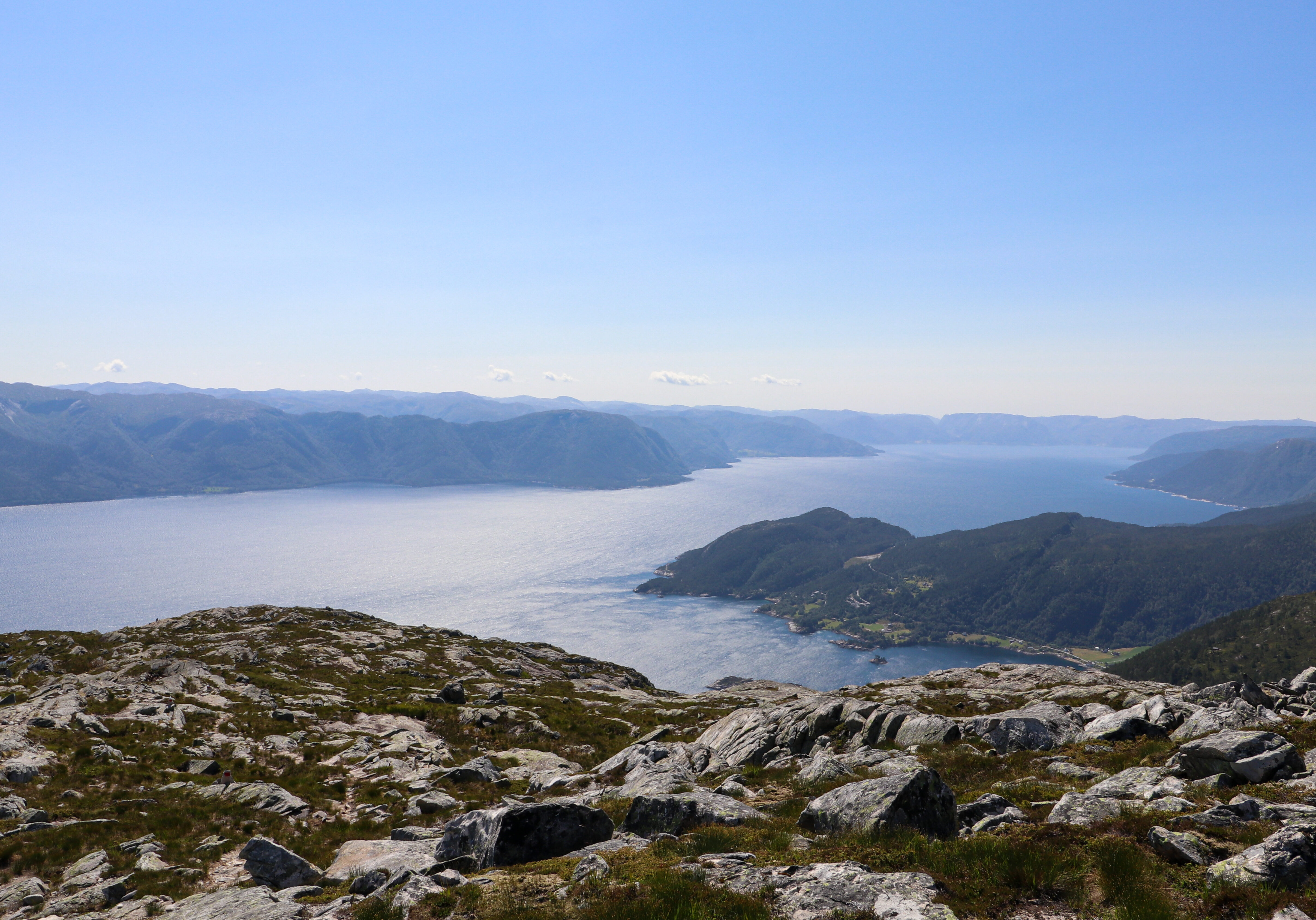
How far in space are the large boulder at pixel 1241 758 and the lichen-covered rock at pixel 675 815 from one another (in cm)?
1415

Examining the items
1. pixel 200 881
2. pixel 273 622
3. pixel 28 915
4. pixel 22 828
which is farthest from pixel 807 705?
pixel 273 622

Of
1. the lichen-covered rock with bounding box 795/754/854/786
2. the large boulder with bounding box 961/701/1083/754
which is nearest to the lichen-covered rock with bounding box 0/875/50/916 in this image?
the lichen-covered rock with bounding box 795/754/854/786

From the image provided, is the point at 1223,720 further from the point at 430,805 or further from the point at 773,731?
the point at 430,805

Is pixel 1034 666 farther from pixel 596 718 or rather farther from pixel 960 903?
pixel 960 903

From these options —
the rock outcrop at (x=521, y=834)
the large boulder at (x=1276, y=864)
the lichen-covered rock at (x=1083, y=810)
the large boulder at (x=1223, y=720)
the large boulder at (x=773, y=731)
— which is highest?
the large boulder at (x=1276, y=864)

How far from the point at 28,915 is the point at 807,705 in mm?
34513

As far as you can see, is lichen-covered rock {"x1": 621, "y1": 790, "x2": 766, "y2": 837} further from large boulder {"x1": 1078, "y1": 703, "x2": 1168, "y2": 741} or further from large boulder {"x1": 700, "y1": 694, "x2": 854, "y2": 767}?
large boulder {"x1": 1078, "y1": 703, "x2": 1168, "y2": 741}

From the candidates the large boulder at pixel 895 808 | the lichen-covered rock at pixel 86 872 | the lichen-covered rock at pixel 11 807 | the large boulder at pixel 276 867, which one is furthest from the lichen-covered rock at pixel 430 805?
the large boulder at pixel 895 808

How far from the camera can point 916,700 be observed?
42.3 metres

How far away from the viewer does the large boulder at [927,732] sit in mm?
29812

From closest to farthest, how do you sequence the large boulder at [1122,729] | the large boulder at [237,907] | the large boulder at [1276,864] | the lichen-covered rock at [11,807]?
the large boulder at [1276,864] → the large boulder at [237,907] → the lichen-covered rock at [11,807] → the large boulder at [1122,729]

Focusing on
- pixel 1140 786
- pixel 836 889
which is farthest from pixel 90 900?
pixel 1140 786

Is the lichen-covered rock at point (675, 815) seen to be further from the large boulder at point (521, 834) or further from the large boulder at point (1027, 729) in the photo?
the large boulder at point (1027, 729)

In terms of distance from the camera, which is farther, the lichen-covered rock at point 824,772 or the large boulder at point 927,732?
the large boulder at point 927,732
